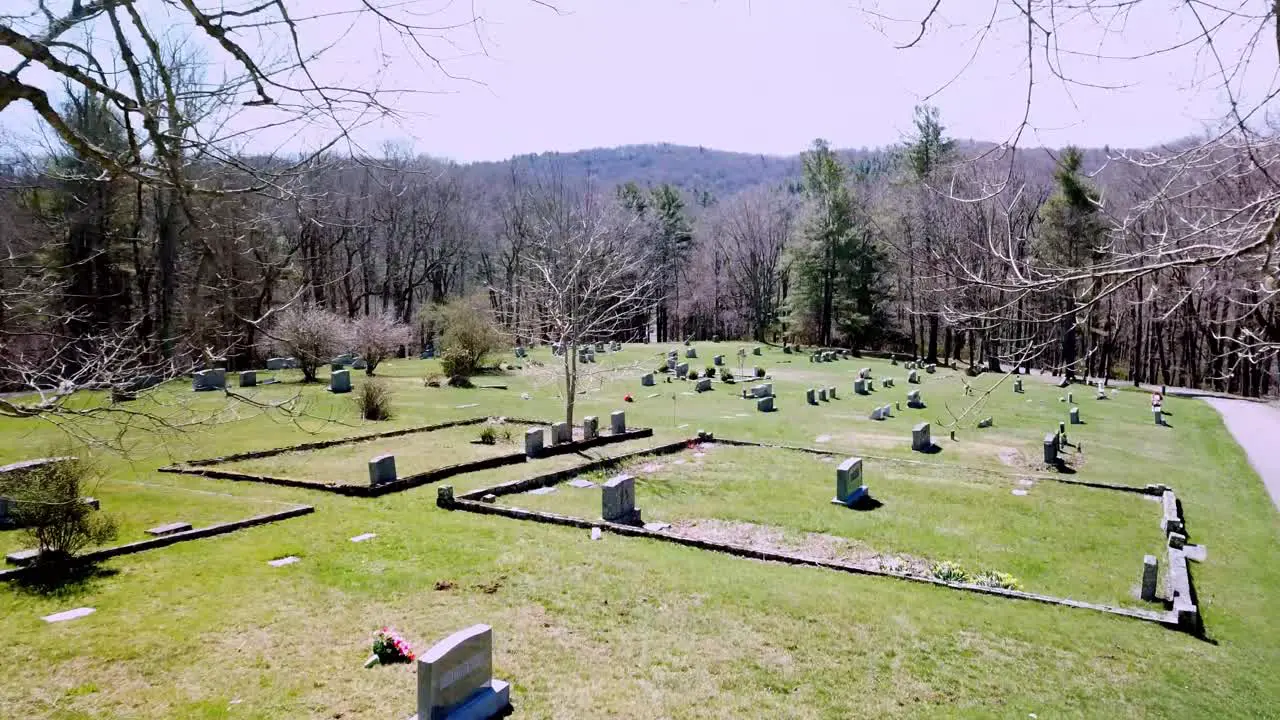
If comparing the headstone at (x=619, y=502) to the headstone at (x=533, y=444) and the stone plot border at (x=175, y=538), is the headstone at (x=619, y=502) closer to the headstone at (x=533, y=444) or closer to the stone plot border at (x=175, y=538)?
the stone plot border at (x=175, y=538)

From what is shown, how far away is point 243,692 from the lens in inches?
250

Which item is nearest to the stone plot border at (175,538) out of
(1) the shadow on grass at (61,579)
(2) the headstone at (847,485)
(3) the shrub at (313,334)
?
(1) the shadow on grass at (61,579)

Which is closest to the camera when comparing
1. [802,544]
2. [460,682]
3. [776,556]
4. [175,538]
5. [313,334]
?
[460,682]

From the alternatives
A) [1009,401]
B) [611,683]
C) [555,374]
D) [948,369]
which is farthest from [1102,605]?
[948,369]

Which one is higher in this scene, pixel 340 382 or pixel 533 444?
pixel 340 382

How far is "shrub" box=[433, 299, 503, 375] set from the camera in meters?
32.9

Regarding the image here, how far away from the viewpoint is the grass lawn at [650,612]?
259 inches

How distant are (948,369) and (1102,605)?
3854 centimetres

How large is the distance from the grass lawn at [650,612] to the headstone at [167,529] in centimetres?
63

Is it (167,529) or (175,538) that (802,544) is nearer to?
(175,538)

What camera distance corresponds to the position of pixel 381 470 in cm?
1416

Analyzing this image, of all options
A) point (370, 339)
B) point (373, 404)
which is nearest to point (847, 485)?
point (373, 404)

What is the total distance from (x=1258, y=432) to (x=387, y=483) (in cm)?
2850

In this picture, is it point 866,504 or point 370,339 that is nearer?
point 866,504
